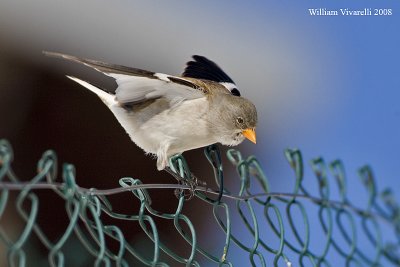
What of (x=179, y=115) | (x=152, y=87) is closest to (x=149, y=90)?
(x=152, y=87)

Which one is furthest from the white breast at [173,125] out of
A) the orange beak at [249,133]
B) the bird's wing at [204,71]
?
the bird's wing at [204,71]

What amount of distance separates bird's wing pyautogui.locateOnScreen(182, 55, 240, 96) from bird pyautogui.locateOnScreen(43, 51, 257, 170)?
53cm

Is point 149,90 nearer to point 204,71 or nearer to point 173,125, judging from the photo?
point 173,125

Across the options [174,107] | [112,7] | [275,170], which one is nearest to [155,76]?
[174,107]

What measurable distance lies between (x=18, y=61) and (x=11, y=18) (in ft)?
1.94

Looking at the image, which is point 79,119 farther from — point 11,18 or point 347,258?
point 347,258

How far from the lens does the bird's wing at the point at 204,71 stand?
438 centimetres

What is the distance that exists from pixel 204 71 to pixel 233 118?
753 mm

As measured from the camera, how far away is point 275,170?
5828 mm

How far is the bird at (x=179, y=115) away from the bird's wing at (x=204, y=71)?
529 mm

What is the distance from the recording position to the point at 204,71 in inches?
175

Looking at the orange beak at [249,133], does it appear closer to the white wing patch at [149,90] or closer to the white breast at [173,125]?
the white breast at [173,125]

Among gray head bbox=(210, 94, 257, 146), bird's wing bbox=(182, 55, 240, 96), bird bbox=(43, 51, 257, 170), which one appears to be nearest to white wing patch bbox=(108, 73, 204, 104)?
bird bbox=(43, 51, 257, 170)

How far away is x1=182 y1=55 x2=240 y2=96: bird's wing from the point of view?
14.4ft
